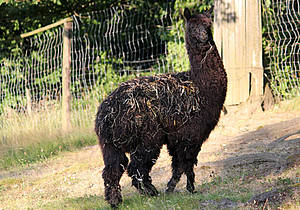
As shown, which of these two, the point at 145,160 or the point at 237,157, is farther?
the point at 237,157

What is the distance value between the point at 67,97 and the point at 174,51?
12.0 ft

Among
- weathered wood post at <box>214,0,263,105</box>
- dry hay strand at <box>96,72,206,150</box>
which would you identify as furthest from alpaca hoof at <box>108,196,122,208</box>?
weathered wood post at <box>214,0,263,105</box>

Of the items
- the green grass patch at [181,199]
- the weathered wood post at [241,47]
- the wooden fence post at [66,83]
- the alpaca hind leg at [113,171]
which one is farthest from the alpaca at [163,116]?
the wooden fence post at [66,83]

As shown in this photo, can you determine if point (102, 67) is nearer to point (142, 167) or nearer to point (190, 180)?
point (190, 180)

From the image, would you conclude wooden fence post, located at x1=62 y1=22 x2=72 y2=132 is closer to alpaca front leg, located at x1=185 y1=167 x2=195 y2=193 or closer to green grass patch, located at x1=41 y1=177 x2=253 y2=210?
green grass patch, located at x1=41 y1=177 x2=253 y2=210

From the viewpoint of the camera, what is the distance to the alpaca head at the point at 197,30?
5512 mm

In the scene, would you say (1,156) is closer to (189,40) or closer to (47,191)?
(47,191)

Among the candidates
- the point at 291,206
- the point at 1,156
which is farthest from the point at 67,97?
the point at 291,206

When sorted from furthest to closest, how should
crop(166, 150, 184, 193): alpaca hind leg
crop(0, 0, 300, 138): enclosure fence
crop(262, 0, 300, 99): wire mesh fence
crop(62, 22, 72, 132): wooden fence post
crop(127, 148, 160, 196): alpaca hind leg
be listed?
crop(62, 22, 72, 132): wooden fence post → crop(0, 0, 300, 138): enclosure fence → crop(262, 0, 300, 99): wire mesh fence → crop(166, 150, 184, 193): alpaca hind leg → crop(127, 148, 160, 196): alpaca hind leg

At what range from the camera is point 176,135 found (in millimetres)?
5395

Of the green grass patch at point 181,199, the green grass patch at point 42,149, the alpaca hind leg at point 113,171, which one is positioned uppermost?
the alpaca hind leg at point 113,171

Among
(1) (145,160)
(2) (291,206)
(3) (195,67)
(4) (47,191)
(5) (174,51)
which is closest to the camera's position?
(2) (291,206)

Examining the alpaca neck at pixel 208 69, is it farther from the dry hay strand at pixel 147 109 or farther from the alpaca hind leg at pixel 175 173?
the alpaca hind leg at pixel 175 173

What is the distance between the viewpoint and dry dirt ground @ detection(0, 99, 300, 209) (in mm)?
6336
